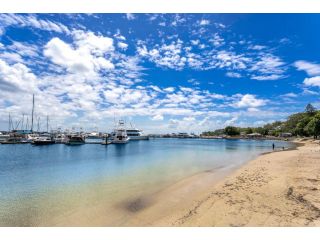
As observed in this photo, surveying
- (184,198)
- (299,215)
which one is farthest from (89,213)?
(299,215)

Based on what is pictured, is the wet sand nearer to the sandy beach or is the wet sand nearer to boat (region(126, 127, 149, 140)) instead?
the sandy beach

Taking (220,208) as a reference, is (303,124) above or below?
above

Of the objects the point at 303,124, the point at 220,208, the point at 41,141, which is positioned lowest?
the point at 41,141

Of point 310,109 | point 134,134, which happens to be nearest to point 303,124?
point 310,109

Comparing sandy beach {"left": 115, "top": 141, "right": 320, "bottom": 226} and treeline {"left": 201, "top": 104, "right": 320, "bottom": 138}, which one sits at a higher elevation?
treeline {"left": 201, "top": 104, "right": 320, "bottom": 138}

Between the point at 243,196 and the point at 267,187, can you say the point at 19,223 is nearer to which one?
the point at 243,196

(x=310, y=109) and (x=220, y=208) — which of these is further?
(x=310, y=109)

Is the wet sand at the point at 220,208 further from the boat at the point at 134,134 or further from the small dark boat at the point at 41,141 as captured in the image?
the boat at the point at 134,134

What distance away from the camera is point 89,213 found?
41.7ft

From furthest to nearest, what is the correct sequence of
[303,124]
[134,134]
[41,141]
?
[134,134] → [303,124] → [41,141]

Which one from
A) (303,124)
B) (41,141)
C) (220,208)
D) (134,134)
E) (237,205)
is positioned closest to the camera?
(220,208)

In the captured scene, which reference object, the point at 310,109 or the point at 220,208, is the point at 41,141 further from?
the point at 310,109

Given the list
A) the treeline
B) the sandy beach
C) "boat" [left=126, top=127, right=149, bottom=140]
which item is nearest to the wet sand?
the sandy beach

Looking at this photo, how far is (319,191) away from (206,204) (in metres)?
7.21
